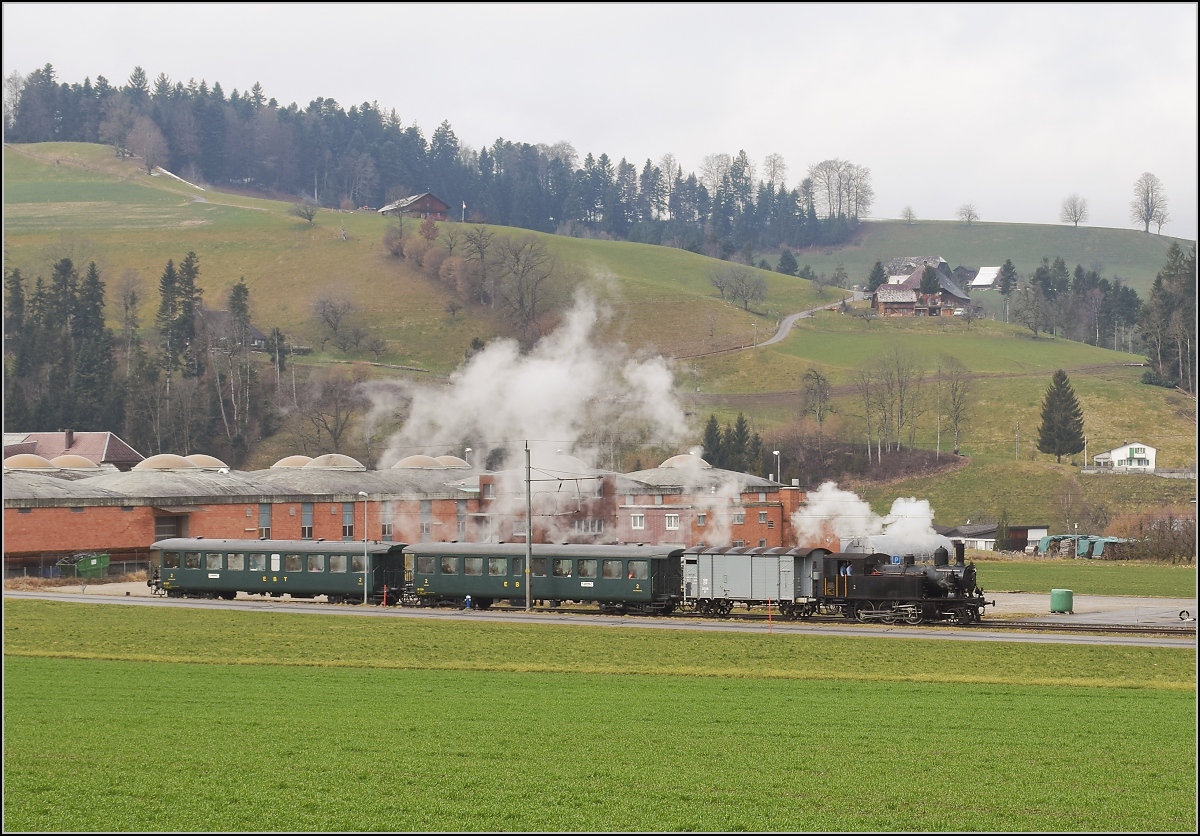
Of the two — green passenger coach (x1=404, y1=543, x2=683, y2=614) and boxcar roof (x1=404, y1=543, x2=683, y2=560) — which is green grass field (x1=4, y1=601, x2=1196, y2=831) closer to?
green passenger coach (x1=404, y1=543, x2=683, y2=614)

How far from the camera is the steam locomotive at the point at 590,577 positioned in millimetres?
54344

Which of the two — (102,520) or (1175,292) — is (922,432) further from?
(102,520)

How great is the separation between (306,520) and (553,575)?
107ft

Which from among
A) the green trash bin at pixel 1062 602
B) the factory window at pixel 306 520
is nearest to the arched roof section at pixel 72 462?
the factory window at pixel 306 520

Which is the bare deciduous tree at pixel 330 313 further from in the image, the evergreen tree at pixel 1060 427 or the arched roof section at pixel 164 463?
the evergreen tree at pixel 1060 427

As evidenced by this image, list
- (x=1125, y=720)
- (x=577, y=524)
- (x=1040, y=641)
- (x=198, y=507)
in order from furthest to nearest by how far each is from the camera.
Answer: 1. (x=198, y=507)
2. (x=577, y=524)
3. (x=1040, y=641)
4. (x=1125, y=720)

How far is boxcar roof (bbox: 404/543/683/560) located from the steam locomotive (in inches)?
2.4

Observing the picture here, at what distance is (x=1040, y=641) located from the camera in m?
45.3

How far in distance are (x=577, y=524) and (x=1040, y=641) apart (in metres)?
36.2

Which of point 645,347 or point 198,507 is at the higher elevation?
point 645,347

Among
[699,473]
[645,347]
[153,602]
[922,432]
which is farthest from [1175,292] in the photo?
[153,602]

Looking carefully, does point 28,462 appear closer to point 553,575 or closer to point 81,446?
point 81,446

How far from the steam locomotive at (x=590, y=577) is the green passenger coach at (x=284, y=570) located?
5 centimetres

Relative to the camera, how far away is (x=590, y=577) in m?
59.8
